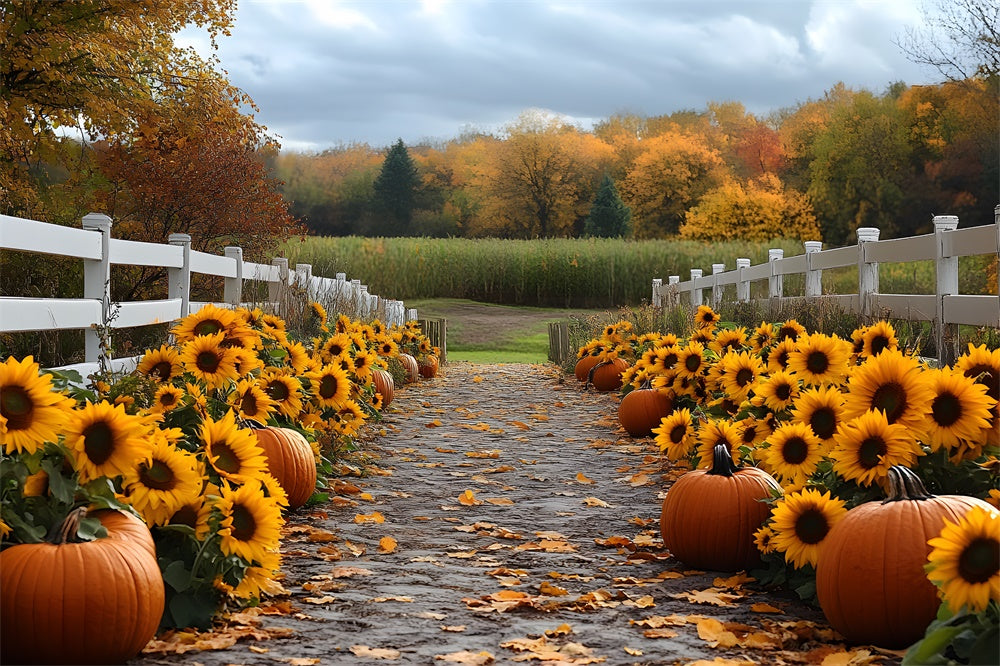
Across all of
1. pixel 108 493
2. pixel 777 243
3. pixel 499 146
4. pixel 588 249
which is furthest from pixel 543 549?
pixel 499 146

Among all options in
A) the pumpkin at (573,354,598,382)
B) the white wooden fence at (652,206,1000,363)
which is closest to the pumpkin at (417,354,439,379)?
the pumpkin at (573,354,598,382)

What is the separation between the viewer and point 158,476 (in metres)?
3.20

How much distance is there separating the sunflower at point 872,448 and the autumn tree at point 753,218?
3807 cm

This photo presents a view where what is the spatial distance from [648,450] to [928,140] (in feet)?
119

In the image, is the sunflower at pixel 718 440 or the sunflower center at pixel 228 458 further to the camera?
the sunflower at pixel 718 440

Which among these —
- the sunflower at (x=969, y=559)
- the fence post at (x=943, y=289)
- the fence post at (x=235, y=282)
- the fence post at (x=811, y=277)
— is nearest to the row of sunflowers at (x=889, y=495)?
the sunflower at (x=969, y=559)

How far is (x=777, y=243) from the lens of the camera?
35.4 m

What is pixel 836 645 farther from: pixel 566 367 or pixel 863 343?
pixel 566 367

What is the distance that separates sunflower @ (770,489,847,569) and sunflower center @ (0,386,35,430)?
2527mm

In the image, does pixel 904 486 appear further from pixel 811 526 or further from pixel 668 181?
pixel 668 181

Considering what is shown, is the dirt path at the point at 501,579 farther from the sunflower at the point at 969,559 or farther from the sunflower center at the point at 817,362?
the sunflower center at the point at 817,362

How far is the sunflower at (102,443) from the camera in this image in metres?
2.95

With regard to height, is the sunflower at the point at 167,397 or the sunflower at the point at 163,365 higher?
the sunflower at the point at 163,365

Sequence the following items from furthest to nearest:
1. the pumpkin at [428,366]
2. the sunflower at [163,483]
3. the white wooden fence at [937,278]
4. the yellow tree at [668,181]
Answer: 1. the yellow tree at [668,181]
2. the pumpkin at [428,366]
3. the white wooden fence at [937,278]
4. the sunflower at [163,483]
